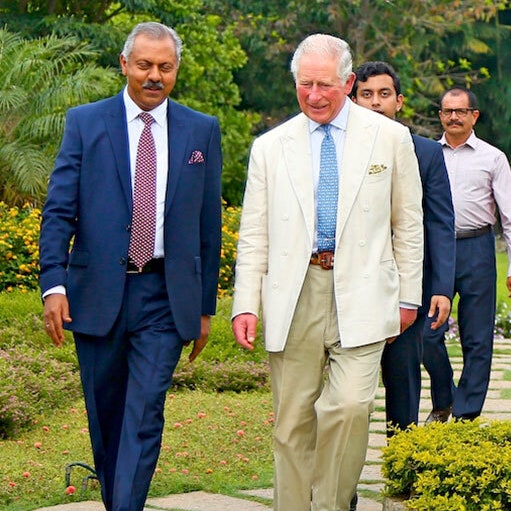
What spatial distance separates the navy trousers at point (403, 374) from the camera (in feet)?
19.9

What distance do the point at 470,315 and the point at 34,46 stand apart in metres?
8.32

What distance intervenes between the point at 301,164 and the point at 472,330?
118 inches

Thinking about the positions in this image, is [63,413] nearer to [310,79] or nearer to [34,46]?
[310,79]

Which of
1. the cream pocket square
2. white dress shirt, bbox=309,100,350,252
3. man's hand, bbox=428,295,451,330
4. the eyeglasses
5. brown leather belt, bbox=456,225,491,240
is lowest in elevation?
man's hand, bbox=428,295,451,330

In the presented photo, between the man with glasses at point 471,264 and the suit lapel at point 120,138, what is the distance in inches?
120

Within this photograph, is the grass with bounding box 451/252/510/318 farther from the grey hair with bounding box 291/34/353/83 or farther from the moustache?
the moustache

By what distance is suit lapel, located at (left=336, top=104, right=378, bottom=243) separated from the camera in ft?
17.2

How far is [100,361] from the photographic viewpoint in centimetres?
541

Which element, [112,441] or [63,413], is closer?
[112,441]

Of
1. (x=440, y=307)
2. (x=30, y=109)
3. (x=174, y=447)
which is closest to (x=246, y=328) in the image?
(x=440, y=307)

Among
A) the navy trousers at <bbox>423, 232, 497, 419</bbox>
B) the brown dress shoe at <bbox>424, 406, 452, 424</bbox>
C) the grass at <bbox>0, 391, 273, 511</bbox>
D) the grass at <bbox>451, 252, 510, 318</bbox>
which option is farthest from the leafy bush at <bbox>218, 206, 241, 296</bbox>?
the navy trousers at <bbox>423, 232, 497, 419</bbox>

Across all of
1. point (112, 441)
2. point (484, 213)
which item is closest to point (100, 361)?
point (112, 441)

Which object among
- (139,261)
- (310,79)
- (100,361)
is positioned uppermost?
(310,79)

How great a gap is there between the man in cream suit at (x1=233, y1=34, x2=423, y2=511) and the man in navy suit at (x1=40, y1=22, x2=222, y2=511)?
0.24 meters
